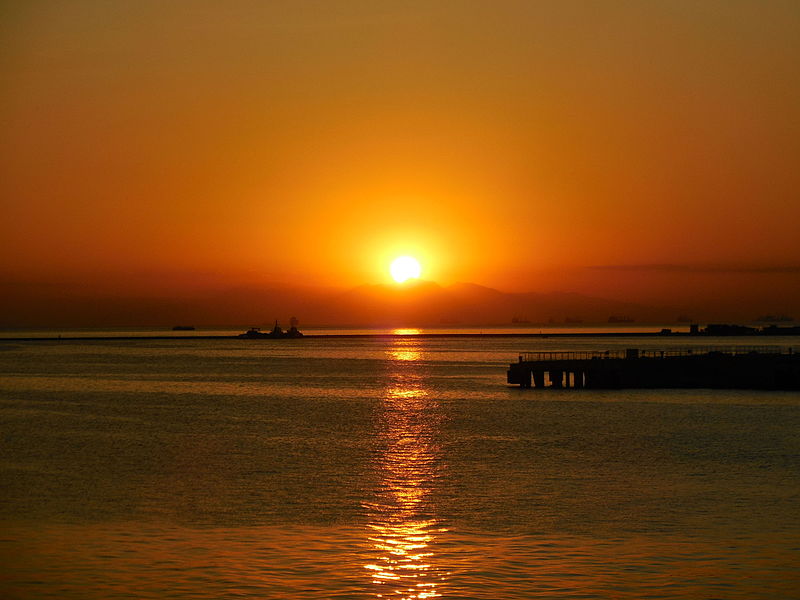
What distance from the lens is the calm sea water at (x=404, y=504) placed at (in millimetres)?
19938

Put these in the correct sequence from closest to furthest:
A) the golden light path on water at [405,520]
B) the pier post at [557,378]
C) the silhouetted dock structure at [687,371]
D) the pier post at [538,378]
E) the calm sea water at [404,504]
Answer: the golden light path on water at [405,520] < the calm sea water at [404,504] < the silhouetted dock structure at [687,371] < the pier post at [557,378] < the pier post at [538,378]

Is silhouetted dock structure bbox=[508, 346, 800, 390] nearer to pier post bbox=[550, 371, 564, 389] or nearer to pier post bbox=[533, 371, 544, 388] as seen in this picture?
pier post bbox=[550, 371, 564, 389]

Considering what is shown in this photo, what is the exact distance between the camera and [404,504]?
1121 inches

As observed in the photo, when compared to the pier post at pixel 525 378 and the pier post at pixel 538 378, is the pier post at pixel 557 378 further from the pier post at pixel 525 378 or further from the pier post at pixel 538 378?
the pier post at pixel 525 378

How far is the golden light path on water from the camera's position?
19.5 meters

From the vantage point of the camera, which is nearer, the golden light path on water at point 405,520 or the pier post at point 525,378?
the golden light path on water at point 405,520

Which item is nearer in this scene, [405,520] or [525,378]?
[405,520]

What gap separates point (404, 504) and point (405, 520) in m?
2.47

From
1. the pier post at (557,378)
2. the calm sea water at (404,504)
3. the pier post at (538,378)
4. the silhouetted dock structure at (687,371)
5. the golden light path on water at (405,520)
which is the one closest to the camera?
the golden light path on water at (405,520)

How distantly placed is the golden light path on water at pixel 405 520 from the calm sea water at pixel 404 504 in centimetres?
10

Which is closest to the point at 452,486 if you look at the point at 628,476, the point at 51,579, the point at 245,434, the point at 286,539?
the point at 628,476

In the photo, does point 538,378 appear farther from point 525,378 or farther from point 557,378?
point 557,378

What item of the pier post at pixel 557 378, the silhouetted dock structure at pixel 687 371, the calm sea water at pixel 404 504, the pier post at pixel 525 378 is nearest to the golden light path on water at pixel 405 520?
the calm sea water at pixel 404 504

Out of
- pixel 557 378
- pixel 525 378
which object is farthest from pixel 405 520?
pixel 525 378
